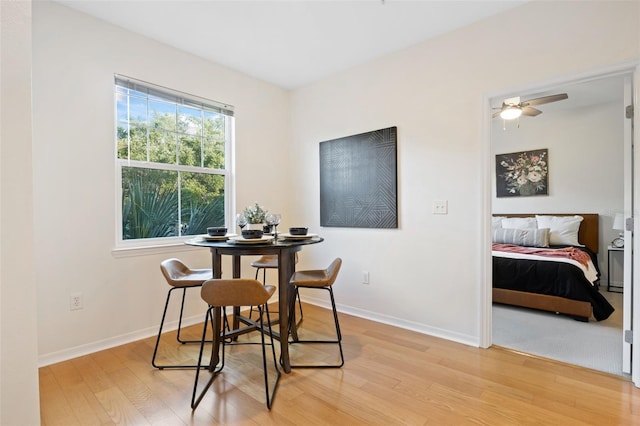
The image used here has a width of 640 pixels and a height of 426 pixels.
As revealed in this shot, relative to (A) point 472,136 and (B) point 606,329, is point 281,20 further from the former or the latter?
(B) point 606,329

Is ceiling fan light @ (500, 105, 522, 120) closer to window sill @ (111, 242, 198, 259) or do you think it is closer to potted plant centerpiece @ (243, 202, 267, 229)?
potted plant centerpiece @ (243, 202, 267, 229)

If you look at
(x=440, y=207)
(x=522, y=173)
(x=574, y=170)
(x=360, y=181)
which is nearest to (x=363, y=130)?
(x=360, y=181)

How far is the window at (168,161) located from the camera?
2.78m

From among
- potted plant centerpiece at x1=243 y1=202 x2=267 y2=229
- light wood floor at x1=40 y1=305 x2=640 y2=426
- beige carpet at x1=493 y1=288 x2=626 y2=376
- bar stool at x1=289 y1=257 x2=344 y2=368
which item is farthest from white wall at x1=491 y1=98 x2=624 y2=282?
potted plant centerpiece at x1=243 y1=202 x2=267 y2=229

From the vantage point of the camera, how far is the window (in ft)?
9.13

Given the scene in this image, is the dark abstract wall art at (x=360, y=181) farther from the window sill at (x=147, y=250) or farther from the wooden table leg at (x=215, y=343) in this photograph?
the wooden table leg at (x=215, y=343)

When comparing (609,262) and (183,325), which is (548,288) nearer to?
(609,262)

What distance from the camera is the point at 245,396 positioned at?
1903 mm

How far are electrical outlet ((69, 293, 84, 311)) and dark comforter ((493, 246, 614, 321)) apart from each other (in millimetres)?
4109

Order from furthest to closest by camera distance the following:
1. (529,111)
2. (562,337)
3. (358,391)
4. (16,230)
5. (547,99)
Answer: (529,111) → (547,99) → (562,337) → (358,391) → (16,230)

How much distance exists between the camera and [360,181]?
3352 mm

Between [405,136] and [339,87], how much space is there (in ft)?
3.49

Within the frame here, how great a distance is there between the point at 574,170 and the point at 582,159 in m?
0.18

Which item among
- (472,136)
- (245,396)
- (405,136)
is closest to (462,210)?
(472,136)
